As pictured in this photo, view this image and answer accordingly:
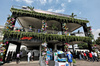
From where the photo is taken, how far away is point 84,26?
640 inches

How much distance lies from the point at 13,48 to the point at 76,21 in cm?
2384

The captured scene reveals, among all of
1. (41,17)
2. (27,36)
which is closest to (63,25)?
(41,17)

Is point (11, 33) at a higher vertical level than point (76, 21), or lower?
lower

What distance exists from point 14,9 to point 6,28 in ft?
13.0

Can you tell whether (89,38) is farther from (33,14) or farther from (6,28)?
(6,28)

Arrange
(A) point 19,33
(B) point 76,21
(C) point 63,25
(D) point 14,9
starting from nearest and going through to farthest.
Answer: (A) point 19,33 → (D) point 14,9 → (C) point 63,25 → (B) point 76,21

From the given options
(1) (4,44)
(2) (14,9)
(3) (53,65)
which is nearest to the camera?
(3) (53,65)

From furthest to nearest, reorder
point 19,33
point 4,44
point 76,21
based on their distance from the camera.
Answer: point 76,21 → point 19,33 → point 4,44

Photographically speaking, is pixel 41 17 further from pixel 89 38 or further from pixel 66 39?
pixel 89 38

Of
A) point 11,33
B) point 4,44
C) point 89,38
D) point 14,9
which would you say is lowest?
point 4,44

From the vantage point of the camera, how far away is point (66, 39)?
1296 cm

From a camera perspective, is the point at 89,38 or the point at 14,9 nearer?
the point at 14,9

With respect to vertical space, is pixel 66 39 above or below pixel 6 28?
below

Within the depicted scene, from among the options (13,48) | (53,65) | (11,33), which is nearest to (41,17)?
(11,33)
